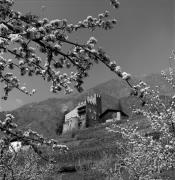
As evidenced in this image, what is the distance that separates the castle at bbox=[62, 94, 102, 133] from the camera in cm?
9621

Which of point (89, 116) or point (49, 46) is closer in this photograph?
point (49, 46)

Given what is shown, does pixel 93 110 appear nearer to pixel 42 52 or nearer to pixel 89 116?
pixel 89 116

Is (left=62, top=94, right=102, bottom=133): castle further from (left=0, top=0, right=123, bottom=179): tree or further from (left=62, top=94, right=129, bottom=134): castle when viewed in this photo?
(left=0, top=0, right=123, bottom=179): tree

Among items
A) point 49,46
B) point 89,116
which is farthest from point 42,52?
point 89,116

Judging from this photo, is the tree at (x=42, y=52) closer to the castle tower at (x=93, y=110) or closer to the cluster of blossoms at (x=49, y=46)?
the cluster of blossoms at (x=49, y=46)

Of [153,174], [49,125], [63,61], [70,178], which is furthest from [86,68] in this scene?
[49,125]

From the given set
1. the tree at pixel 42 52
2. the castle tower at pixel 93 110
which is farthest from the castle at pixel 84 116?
the tree at pixel 42 52

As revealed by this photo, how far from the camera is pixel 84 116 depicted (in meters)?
98.4

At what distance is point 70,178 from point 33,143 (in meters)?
31.4

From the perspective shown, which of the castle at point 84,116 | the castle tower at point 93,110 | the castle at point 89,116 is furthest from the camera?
the castle tower at point 93,110

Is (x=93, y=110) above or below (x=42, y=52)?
above

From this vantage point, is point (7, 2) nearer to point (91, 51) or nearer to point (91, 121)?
point (91, 51)

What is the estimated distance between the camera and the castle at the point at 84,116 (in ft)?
316

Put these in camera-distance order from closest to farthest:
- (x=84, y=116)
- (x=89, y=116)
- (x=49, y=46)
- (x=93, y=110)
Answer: (x=49, y=46), (x=89, y=116), (x=84, y=116), (x=93, y=110)
